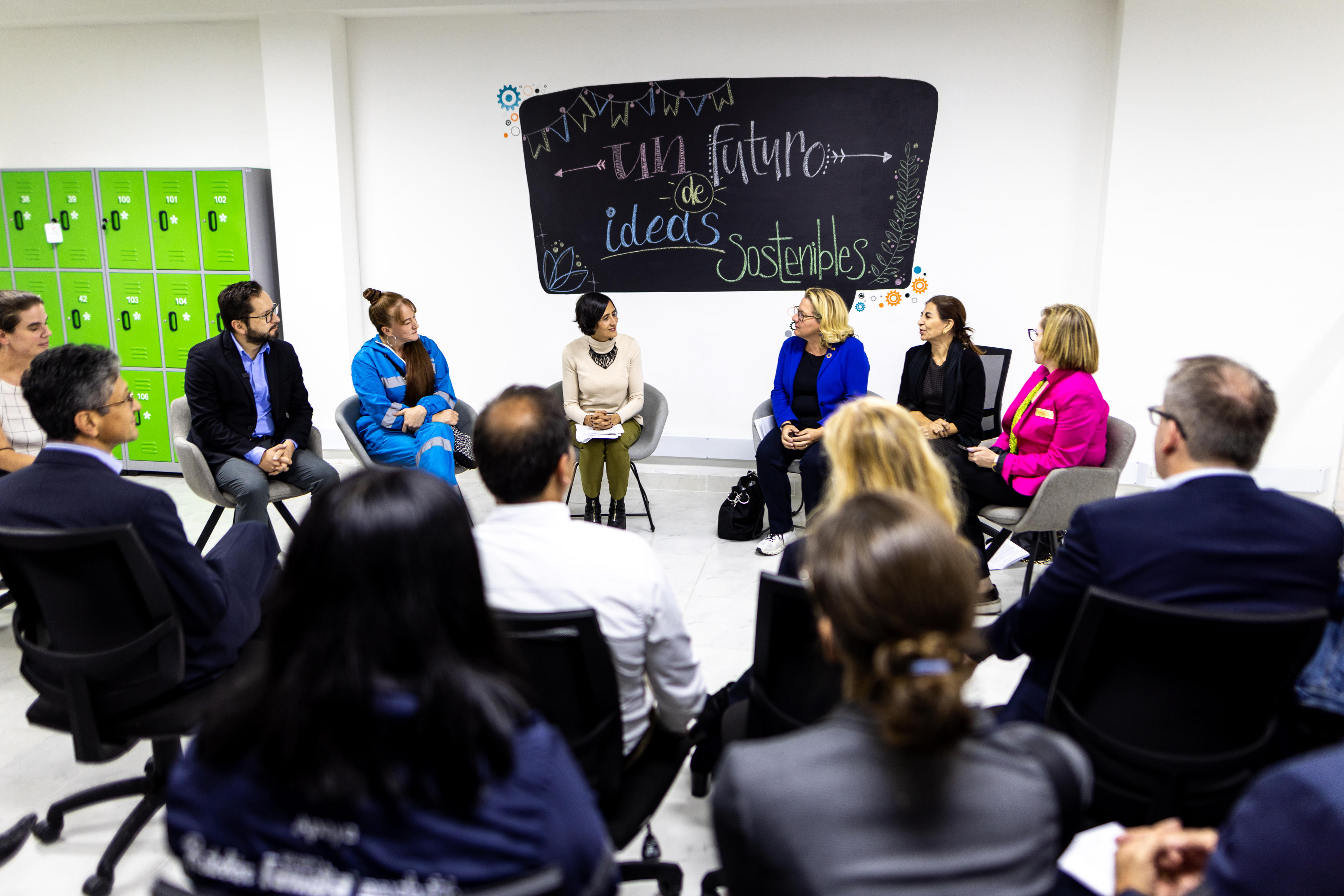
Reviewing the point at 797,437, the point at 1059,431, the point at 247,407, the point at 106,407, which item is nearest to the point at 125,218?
the point at 247,407

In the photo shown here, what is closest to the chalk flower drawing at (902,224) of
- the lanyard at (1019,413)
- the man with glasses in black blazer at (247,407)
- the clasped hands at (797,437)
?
the clasped hands at (797,437)

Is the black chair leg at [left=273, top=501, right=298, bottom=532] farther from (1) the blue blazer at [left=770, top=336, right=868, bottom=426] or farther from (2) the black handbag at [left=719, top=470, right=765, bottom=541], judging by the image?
(1) the blue blazer at [left=770, top=336, right=868, bottom=426]

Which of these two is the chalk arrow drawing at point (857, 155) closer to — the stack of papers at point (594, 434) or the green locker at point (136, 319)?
the stack of papers at point (594, 434)

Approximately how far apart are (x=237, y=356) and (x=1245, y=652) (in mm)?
3762

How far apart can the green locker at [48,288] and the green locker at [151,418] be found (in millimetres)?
458

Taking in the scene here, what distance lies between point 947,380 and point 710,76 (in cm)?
220

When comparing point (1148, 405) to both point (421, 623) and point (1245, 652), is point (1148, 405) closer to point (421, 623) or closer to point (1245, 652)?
point (1245, 652)

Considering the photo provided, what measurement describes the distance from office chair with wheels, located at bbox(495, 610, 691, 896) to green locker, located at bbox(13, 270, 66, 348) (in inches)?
208

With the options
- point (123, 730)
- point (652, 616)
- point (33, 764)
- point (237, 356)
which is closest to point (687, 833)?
point (652, 616)

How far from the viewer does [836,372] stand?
A: 4.33 metres

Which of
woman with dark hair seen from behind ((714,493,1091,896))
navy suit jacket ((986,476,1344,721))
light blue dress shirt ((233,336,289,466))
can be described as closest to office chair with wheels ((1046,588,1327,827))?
navy suit jacket ((986,476,1344,721))

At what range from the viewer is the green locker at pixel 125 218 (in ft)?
17.1

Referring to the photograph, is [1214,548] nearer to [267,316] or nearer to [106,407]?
[106,407]

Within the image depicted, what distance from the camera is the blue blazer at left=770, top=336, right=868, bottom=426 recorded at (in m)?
4.33
